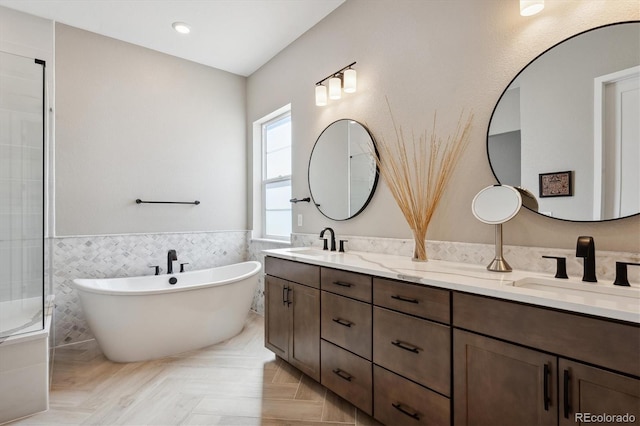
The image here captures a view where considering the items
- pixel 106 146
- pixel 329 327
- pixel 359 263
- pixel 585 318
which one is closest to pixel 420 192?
pixel 359 263

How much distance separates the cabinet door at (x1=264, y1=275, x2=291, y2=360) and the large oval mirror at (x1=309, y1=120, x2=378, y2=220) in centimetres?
76

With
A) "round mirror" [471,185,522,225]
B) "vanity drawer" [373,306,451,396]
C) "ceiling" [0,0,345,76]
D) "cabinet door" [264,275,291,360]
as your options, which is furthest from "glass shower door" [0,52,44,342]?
"round mirror" [471,185,522,225]

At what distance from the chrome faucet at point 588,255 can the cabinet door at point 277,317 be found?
5.53 feet

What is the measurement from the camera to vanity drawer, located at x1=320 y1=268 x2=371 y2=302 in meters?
1.71

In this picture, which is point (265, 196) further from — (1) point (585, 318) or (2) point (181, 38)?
(1) point (585, 318)

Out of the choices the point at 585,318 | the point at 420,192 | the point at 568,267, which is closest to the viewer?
the point at 585,318

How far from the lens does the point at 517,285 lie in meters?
1.33

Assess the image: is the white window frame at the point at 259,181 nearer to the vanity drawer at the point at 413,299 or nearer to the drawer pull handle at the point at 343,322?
the drawer pull handle at the point at 343,322

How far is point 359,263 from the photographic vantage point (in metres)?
1.86

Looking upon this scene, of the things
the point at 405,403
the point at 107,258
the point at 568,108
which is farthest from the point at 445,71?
the point at 107,258

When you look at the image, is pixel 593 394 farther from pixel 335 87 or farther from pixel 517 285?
pixel 335 87

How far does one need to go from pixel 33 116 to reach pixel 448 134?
2901 mm

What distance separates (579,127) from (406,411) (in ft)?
4.99

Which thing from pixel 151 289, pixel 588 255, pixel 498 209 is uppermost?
pixel 498 209
